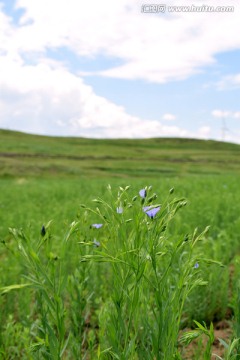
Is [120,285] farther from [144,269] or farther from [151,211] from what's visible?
[151,211]

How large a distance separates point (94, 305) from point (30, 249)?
8.69 feet

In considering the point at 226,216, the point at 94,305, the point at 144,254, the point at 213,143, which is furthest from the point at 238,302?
the point at 213,143

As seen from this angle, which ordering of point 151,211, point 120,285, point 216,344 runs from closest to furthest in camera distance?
1. point 151,211
2. point 120,285
3. point 216,344

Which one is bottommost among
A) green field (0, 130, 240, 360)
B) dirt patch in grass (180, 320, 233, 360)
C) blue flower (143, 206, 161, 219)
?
dirt patch in grass (180, 320, 233, 360)

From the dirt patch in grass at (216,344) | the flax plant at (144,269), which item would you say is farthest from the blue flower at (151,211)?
the dirt patch in grass at (216,344)

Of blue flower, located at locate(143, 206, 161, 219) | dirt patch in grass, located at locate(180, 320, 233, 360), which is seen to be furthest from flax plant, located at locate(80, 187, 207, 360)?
dirt patch in grass, located at locate(180, 320, 233, 360)

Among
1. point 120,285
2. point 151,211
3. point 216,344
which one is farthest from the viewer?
point 216,344

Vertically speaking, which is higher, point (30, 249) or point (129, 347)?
point (30, 249)

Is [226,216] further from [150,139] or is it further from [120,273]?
[150,139]

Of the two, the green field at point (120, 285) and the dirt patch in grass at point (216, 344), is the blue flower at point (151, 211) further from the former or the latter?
the dirt patch in grass at point (216, 344)

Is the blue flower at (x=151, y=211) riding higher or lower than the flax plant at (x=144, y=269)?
higher

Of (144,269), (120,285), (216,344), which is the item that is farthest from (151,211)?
(216,344)

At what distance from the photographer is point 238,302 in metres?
2.06

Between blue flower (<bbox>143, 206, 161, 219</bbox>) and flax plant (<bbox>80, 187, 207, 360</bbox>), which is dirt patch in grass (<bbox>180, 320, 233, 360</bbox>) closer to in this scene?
flax plant (<bbox>80, 187, 207, 360</bbox>)
